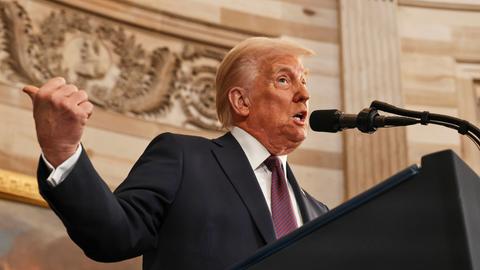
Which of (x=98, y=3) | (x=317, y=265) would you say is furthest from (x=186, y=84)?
(x=317, y=265)

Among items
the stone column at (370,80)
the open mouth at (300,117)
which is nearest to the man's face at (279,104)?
the open mouth at (300,117)

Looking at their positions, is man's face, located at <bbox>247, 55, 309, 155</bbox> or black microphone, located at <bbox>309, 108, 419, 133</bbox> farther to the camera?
man's face, located at <bbox>247, 55, 309, 155</bbox>

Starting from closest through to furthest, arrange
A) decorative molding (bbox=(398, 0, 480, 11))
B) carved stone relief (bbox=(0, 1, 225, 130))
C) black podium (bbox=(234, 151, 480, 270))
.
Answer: black podium (bbox=(234, 151, 480, 270)) < carved stone relief (bbox=(0, 1, 225, 130)) < decorative molding (bbox=(398, 0, 480, 11))

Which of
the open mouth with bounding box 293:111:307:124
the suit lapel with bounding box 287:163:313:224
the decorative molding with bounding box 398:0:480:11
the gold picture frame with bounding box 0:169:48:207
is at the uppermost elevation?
the decorative molding with bounding box 398:0:480:11

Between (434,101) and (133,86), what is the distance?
2501 mm

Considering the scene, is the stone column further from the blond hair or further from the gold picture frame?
the blond hair

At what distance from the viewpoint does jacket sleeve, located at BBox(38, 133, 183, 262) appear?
6.34 ft

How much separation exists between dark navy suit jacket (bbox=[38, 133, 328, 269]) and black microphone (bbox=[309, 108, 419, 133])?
0.26 m

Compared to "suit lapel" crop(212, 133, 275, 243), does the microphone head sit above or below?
above

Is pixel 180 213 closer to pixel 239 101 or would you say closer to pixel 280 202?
pixel 280 202

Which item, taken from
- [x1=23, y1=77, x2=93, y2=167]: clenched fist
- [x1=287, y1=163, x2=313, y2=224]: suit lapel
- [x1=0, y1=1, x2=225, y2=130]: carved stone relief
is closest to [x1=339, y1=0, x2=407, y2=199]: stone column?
[x1=0, y1=1, x2=225, y2=130]: carved stone relief

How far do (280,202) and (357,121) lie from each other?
357 mm

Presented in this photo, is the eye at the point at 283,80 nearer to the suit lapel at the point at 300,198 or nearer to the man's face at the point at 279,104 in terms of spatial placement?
the man's face at the point at 279,104

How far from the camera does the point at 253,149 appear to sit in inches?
108
